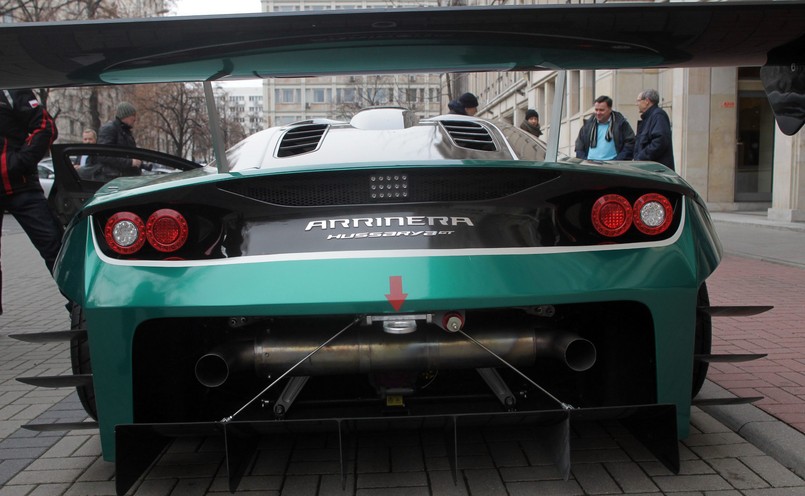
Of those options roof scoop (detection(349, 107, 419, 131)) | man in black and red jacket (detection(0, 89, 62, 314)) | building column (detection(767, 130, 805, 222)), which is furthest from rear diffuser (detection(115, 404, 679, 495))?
building column (detection(767, 130, 805, 222))

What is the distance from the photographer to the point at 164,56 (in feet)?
8.18

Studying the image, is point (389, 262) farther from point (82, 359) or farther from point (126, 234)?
point (82, 359)

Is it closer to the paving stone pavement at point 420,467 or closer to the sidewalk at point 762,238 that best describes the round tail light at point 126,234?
the paving stone pavement at point 420,467

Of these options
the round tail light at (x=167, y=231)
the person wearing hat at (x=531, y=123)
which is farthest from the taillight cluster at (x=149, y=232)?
the person wearing hat at (x=531, y=123)

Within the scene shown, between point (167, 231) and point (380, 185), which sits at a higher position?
point (380, 185)

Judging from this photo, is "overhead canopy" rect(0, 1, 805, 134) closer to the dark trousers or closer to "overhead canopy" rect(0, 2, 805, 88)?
"overhead canopy" rect(0, 2, 805, 88)

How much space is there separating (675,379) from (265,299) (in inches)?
51.9

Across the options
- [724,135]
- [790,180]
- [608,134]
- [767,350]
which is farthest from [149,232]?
[724,135]

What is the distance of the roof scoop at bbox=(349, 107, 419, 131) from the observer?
335 centimetres

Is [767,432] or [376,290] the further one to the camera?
[767,432]

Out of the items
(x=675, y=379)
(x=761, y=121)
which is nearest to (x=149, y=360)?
(x=675, y=379)

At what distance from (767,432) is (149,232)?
98.8 inches

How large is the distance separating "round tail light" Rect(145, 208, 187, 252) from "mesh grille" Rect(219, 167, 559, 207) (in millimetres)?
186

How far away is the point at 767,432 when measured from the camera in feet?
9.97
